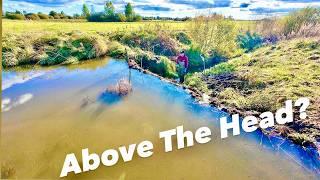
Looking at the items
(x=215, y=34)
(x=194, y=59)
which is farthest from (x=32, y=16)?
(x=215, y=34)

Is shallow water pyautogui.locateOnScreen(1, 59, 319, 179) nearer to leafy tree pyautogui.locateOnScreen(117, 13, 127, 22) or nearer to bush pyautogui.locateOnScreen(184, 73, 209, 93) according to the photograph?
bush pyautogui.locateOnScreen(184, 73, 209, 93)

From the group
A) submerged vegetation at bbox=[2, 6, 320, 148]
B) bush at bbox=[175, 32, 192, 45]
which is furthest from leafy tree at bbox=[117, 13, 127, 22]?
bush at bbox=[175, 32, 192, 45]

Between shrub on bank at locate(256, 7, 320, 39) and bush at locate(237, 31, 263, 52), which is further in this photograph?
bush at locate(237, 31, 263, 52)

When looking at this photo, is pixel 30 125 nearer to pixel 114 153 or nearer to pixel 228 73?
pixel 114 153

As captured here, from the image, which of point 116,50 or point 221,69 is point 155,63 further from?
point 221,69

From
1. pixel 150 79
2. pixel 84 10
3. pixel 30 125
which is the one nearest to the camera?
pixel 30 125

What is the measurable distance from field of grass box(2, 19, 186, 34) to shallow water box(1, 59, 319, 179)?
1.19ft

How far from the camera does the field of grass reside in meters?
4.36

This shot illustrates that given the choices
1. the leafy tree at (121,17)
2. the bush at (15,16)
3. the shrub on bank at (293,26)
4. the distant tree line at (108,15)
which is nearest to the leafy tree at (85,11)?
the distant tree line at (108,15)

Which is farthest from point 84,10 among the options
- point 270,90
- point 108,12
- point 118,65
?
point 270,90

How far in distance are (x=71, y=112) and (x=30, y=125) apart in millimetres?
401

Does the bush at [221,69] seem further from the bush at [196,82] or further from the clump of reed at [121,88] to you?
the clump of reed at [121,88]

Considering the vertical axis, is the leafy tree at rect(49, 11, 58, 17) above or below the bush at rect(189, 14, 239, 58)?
above

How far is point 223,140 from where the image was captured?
15.4 ft
